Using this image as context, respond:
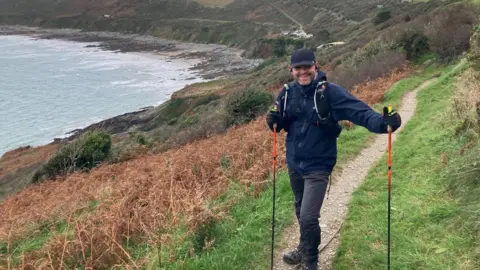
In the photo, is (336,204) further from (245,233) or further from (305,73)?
(305,73)

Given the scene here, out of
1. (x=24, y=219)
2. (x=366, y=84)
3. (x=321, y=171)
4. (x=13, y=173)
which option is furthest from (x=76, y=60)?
(x=321, y=171)

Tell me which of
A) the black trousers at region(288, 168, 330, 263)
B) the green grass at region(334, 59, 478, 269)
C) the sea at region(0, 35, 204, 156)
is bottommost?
the sea at region(0, 35, 204, 156)

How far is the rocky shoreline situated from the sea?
2408 mm

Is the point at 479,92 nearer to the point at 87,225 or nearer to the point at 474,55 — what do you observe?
the point at 474,55

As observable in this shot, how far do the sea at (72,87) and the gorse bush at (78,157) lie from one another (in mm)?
18485

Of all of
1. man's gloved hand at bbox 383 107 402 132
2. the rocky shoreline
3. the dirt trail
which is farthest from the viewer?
the rocky shoreline

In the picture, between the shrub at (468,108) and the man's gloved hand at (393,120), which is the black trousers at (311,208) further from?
the shrub at (468,108)

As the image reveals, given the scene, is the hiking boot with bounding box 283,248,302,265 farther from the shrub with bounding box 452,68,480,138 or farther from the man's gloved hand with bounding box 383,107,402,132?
the shrub with bounding box 452,68,480,138

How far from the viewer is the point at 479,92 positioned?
8445 millimetres

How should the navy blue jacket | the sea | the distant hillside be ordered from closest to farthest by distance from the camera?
the navy blue jacket
the sea
the distant hillside

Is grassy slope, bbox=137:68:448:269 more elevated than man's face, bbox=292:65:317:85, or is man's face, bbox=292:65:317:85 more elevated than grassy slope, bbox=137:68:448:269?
man's face, bbox=292:65:317:85

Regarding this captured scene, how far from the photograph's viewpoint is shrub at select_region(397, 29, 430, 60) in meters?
23.2

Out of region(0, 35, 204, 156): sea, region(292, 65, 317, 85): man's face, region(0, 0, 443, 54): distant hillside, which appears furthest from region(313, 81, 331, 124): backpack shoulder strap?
region(0, 0, 443, 54): distant hillside

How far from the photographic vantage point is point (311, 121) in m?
4.60
